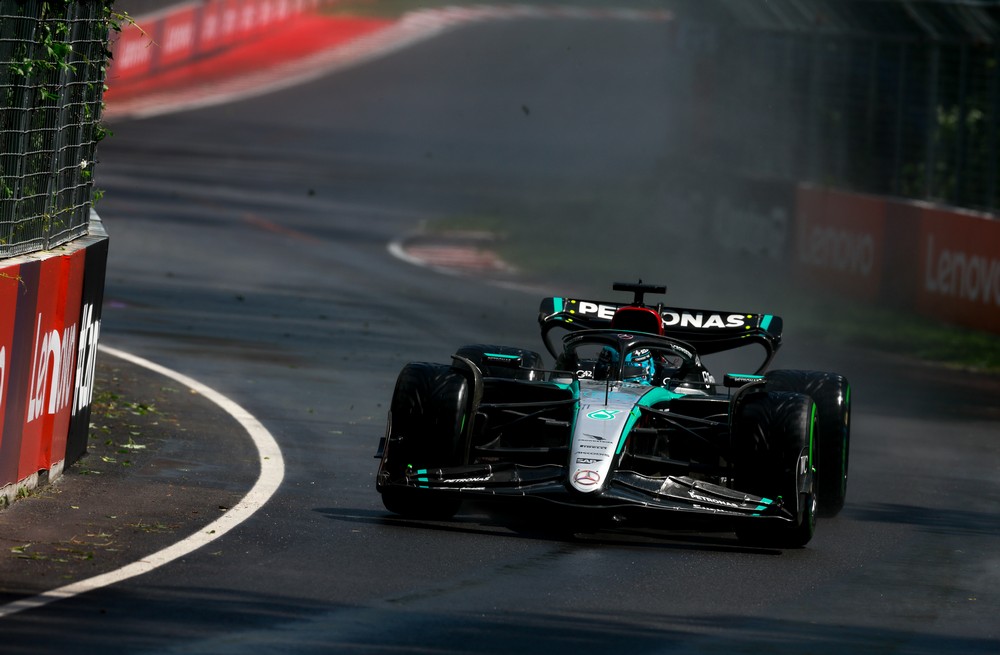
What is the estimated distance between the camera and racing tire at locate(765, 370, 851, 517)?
1188cm

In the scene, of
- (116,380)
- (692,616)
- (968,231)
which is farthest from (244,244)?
(692,616)

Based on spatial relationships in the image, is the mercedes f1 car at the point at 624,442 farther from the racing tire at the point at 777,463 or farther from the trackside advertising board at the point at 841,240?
the trackside advertising board at the point at 841,240

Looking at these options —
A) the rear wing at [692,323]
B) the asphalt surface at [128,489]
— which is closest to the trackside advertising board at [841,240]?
the asphalt surface at [128,489]

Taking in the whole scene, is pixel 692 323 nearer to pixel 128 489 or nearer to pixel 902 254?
pixel 128 489

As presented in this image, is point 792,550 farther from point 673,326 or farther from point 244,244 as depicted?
point 244,244

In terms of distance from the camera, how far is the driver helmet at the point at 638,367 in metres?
12.0

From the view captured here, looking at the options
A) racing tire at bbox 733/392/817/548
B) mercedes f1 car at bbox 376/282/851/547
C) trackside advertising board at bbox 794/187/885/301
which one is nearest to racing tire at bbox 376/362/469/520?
mercedes f1 car at bbox 376/282/851/547

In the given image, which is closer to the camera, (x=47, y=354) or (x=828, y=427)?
(x=47, y=354)

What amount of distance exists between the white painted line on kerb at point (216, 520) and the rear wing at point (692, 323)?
2133 millimetres

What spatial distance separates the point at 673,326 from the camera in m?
13.2

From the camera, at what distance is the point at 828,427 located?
11.9 metres

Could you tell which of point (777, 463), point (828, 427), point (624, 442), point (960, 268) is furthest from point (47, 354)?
point (960, 268)

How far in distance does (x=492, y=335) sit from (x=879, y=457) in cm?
627

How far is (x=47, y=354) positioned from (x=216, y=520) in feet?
5.14
